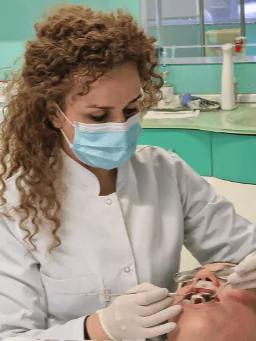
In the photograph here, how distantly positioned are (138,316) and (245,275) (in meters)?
0.27

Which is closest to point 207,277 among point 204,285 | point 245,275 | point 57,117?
point 204,285

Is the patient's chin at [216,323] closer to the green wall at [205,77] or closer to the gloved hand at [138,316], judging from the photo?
the gloved hand at [138,316]

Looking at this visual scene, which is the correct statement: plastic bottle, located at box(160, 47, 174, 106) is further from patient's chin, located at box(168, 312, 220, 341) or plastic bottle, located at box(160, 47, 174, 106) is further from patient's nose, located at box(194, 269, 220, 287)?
patient's chin, located at box(168, 312, 220, 341)

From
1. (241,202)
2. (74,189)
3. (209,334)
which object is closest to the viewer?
(209,334)

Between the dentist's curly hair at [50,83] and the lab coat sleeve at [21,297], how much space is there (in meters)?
0.05

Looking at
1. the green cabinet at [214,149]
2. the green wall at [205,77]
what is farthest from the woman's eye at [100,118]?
the green wall at [205,77]

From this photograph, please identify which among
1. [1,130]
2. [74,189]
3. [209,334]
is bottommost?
[209,334]

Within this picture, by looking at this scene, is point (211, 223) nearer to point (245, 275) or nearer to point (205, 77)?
point (245, 275)

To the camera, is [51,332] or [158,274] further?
[158,274]

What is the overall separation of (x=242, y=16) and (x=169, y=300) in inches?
97.7

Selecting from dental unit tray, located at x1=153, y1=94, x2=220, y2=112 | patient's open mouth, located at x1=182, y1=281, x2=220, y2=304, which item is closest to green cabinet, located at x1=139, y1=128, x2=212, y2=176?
dental unit tray, located at x1=153, y1=94, x2=220, y2=112

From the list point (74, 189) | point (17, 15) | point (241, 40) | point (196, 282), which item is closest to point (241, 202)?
point (196, 282)

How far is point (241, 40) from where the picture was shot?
124 inches

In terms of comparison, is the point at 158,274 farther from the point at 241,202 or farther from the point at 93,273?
the point at 241,202
